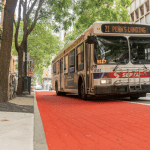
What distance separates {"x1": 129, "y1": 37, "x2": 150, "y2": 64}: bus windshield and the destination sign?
0.35 meters

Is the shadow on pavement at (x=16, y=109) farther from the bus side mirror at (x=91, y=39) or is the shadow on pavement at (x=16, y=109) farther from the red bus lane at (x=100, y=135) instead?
the bus side mirror at (x=91, y=39)

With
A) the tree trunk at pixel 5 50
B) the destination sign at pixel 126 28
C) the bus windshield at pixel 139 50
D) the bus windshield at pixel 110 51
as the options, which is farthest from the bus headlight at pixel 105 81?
the tree trunk at pixel 5 50

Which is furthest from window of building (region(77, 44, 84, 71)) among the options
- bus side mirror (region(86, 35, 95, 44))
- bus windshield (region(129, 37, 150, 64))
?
bus windshield (region(129, 37, 150, 64))

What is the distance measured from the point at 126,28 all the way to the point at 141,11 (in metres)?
35.5

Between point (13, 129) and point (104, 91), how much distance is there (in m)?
5.86

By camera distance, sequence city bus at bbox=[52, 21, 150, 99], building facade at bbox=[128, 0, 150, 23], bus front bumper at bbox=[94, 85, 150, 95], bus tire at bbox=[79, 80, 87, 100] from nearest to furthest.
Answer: bus front bumper at bbox=[94, 85, 150, 95], city bus at bbox=[52, 21, 150, 99], bus tire at bbox=[79, 80, 87, 100], building facade at bbox=[128, 0, 150, 23]

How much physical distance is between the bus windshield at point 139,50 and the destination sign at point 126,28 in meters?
0.35

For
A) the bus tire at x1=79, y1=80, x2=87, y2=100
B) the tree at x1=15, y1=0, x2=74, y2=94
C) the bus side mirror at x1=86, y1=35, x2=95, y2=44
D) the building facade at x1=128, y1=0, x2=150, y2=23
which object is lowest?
the bus tire at x1=79, y1=80, x2=87, y2=100

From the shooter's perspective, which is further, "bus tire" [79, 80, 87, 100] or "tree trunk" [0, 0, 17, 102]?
"bus tire" [79, 80, 87, 100]

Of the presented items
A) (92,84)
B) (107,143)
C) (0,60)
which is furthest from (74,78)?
(107,143)

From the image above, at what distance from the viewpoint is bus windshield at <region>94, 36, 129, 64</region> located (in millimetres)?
10359

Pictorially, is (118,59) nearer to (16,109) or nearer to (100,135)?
(16,109)

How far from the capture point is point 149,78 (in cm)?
1060

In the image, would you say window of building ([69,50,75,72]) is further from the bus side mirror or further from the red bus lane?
the red bus lane
